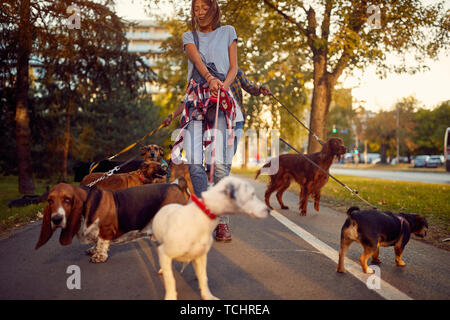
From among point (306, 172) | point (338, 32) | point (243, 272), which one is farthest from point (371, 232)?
point (338, 32)

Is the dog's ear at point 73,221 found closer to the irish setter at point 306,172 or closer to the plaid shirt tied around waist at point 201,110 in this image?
the plaid shirt tied around waist at point 201,110

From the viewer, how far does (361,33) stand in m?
14.5

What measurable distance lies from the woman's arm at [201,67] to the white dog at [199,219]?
1.60 m

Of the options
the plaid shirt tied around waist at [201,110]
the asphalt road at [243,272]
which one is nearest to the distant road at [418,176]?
the asphalt road at [243,272]

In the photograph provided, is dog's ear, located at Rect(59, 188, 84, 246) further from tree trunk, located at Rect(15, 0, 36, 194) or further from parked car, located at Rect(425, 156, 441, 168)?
parked car, located at Rect(425, 156, 441, 168)

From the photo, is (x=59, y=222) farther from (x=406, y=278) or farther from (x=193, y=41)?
(x=406, y=278)

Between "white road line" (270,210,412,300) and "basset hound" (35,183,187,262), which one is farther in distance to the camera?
"basset hound" (35,183,187,262)

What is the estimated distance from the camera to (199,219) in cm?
259

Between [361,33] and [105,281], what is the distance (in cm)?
1391

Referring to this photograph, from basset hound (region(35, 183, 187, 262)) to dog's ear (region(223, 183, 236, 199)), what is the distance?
4.63ft

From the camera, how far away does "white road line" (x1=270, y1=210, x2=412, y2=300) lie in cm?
309

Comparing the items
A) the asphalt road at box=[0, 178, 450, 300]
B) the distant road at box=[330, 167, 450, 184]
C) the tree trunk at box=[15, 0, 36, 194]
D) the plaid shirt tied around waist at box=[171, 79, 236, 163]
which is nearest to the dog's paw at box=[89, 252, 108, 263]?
the asphalt road at box=[0, 178, 450, 300]
